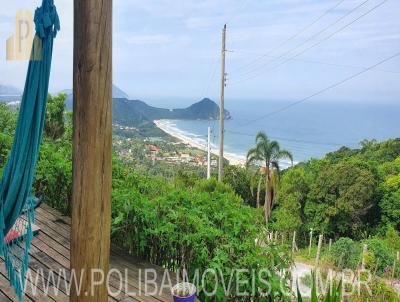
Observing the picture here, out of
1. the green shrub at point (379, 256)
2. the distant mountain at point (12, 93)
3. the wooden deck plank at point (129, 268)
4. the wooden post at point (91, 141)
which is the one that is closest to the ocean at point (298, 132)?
the green shrub at point (379, 256)

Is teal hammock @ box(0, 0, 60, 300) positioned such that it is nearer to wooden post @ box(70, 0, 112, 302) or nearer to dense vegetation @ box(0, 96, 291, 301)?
wooden post @ box(70, 0, 112, 302)

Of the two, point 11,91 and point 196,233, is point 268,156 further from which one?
point 196,233

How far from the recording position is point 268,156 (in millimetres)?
15453

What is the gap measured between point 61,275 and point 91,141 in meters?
1.27

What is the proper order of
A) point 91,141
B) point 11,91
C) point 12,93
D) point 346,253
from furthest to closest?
point 346,253, point 11,91, point 12,93, point 91,141

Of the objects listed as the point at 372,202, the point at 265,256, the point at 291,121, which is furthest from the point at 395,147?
the point at 291,121

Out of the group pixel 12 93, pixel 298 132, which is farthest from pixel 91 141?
pixel 298 132

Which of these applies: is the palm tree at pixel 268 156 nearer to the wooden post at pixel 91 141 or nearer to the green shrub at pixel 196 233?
the green shrub at pixel 196 233

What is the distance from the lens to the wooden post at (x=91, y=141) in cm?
103

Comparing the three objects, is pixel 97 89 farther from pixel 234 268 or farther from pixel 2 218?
pixel 234 268

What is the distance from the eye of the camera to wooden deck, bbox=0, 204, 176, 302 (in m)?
1.82

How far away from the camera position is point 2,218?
1.43 metres

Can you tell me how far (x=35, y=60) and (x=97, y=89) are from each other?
12.7 inches

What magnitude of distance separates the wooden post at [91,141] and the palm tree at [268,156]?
47.6ft
